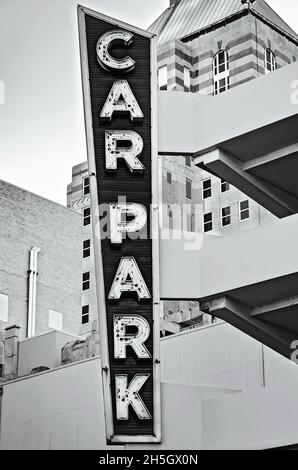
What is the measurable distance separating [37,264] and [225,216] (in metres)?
21.2

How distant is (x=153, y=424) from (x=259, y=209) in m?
75.5

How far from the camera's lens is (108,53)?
1083 inches

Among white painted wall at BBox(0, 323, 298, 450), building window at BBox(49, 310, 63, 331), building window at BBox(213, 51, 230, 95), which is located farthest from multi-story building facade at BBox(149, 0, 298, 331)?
white painted wall at BBox(0, 323, 298, 450)

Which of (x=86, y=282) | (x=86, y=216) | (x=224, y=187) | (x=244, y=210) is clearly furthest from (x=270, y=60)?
(x=86, y=282)

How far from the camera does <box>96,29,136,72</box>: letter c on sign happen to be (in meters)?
27.2

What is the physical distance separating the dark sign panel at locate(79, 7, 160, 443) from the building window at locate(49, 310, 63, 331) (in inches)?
2483

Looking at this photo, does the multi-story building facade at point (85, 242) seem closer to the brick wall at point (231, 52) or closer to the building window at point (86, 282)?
the building window at point (86, 282)

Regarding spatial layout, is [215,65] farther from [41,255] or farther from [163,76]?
[41,255]

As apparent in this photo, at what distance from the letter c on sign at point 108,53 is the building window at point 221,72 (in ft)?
280

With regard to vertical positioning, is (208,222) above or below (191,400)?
above

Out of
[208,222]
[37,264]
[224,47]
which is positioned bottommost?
[37,264]

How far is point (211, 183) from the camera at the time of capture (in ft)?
357
